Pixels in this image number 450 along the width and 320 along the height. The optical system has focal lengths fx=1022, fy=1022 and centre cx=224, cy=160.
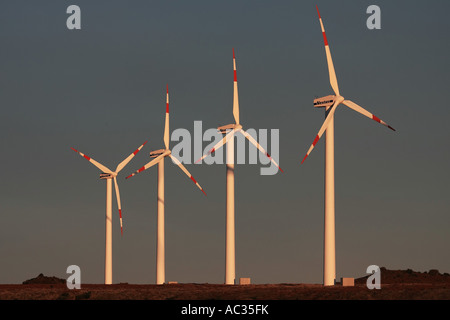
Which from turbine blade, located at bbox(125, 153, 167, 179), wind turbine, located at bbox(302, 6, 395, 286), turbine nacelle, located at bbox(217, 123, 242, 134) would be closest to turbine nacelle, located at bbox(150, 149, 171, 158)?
turbine blade, located at bbox(125, 153, 167, 179)

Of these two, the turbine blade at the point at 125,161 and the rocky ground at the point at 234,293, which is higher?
the turbine blade at the point at 125,161

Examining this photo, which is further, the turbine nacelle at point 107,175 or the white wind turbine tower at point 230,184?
the turbine nacelle at point 107,175

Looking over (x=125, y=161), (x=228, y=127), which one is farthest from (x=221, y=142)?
(x=125, y=161)

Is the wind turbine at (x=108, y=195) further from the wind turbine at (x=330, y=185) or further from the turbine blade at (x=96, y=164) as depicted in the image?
the wind turbine at (x=330, y=185)

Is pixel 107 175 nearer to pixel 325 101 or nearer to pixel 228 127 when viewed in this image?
pixel 228 127

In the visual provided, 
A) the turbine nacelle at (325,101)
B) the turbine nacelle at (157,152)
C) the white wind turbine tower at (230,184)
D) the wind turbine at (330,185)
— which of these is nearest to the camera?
the wind turbine at (330,185)

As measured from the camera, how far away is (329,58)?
138 meters

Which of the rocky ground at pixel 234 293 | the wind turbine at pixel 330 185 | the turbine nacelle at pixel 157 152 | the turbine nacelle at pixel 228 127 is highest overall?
the turbine nacelle at pixel 228 127

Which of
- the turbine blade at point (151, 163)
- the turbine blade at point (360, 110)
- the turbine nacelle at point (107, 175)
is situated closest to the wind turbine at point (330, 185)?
the turbine blade at point (360, 110)

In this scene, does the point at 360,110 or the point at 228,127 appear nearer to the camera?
the point at 360,110

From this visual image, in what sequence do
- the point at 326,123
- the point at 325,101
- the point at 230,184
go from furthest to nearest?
the point at 230,184, the point at 325,101, the point at 326,123

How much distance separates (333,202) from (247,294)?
55.4 ft

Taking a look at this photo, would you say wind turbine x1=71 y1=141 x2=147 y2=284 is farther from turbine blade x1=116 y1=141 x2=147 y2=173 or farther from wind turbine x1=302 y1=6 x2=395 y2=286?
wind turbine x1=302 y1=6 x2=395 y2=286
